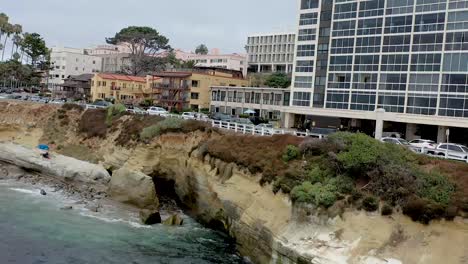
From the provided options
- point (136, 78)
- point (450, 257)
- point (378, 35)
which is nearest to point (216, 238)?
point (450, 257)

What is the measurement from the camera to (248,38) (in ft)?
525

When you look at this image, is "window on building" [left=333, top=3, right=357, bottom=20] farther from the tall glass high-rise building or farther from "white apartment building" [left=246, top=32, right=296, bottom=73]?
"white apartment building" [left=246, top=32, right=296, bottom=73]

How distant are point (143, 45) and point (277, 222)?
112251mm

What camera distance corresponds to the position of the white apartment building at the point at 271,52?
14488cm

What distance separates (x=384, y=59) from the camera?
220 feet

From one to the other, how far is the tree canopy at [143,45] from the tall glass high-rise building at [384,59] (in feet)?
203

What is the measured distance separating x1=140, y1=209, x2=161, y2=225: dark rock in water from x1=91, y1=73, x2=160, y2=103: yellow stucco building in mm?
71476

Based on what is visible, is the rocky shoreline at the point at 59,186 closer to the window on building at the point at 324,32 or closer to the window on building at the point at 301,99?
the window on building at the point at 301,99

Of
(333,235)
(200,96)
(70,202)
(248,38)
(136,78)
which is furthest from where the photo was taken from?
(248,38)

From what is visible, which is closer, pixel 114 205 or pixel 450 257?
pixel 450 257

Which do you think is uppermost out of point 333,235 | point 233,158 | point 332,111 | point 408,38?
point 408,38

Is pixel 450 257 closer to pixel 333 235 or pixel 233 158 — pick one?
pixel 333 235

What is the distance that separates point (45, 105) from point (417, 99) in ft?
167

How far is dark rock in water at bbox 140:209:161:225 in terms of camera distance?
3831 cm
